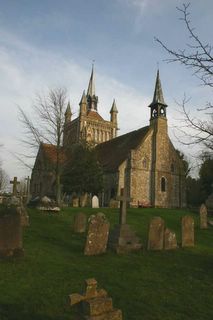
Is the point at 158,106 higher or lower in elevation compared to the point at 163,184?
higher

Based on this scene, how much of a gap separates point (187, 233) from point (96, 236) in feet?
11.7

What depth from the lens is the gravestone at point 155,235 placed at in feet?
34.0

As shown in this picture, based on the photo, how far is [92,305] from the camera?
12.0 ft

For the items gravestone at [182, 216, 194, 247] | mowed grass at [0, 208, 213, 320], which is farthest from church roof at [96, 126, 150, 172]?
mowed grass at [0, 208, 213, 320]

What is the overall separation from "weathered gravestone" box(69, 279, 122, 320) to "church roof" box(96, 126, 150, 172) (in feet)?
96.8

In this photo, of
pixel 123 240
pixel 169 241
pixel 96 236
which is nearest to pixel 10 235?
pixel 96 236

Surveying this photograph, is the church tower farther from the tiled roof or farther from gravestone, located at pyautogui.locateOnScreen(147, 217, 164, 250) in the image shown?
gravestone, located at pyautogui.locateOnScreen(147, 217, 164, 250)

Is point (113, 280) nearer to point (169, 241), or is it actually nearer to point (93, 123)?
point (169, 241)

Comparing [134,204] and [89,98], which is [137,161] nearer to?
[134,204]

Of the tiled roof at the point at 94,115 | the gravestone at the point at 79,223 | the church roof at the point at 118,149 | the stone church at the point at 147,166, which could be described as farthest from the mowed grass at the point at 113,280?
the tiled roof at the point at 94,115

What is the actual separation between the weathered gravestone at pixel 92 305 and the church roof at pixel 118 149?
96.8 feet

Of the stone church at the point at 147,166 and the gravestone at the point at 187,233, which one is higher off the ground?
the stone church at the point at 147,166

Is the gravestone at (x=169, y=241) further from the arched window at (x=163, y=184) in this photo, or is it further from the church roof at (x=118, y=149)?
the arched window at (x=163, y=184)

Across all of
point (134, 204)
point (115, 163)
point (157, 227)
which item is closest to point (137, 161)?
point (115, 163)
